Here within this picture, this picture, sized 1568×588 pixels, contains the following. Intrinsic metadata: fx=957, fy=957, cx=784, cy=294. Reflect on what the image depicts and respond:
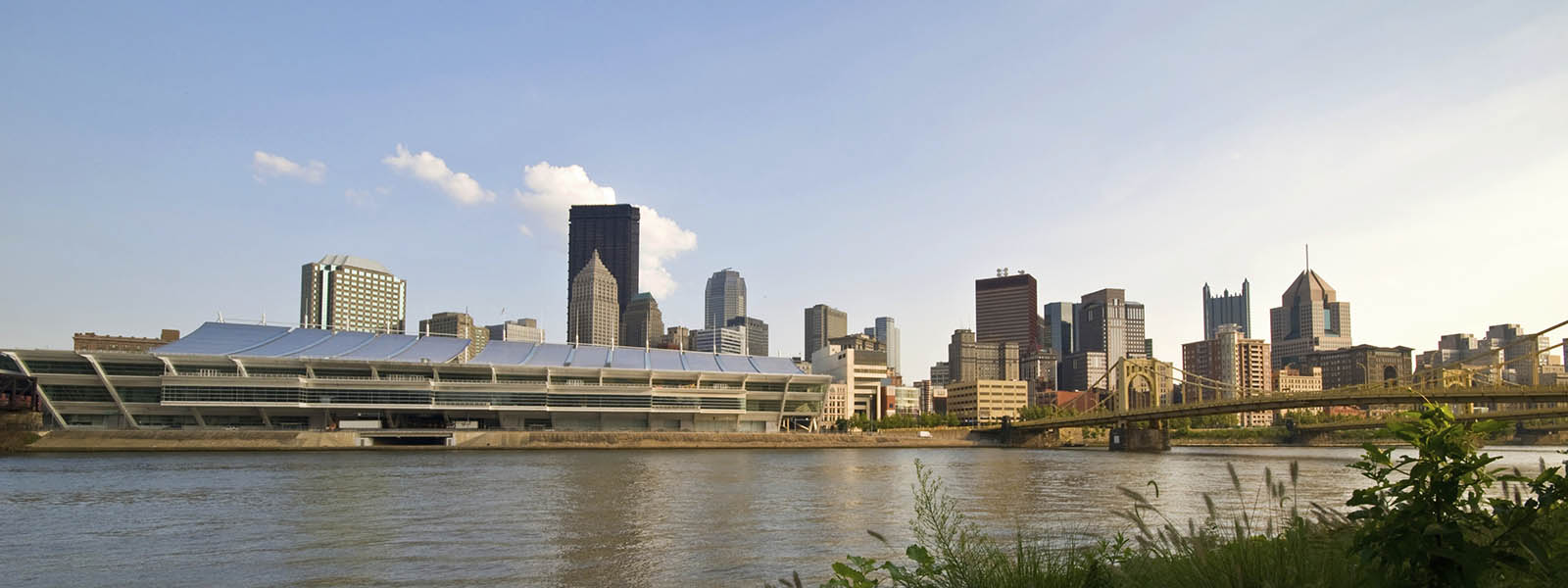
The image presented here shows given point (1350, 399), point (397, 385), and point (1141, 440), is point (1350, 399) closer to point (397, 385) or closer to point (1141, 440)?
point (1141, 440)

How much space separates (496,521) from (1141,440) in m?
98.6

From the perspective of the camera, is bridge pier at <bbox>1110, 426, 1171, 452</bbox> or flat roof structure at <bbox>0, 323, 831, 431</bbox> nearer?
flat roof structure at <bbox>0, 323, 831, 431</bbox>

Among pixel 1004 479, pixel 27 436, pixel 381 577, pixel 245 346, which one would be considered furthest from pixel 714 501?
pixel 245 346

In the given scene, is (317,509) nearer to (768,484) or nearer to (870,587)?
(768,484)

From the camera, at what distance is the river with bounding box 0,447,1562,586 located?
64.6 ft

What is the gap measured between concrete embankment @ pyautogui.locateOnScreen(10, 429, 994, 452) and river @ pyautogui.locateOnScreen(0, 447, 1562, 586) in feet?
144

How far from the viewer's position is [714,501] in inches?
1394

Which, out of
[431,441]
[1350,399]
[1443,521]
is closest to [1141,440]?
[1350,399]

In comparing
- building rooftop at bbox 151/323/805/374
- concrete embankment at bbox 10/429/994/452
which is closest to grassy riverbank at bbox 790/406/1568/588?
concrete embankment at bbox 10/429/994/452

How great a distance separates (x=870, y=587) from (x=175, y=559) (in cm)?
2007

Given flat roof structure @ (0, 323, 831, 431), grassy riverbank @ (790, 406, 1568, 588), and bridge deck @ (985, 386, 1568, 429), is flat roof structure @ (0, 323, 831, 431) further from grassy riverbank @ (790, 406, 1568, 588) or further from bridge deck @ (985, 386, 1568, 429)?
grassy riverbank @ (790, 406, 1568, 588)

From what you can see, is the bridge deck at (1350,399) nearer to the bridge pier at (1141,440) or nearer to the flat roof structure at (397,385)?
the bridge pier at (1141,440)

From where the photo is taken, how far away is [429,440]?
107 m

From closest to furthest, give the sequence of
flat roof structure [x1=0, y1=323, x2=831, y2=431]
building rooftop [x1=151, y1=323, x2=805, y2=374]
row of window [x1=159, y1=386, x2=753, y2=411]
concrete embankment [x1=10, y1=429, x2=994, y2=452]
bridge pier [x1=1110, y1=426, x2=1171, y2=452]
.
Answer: concrete embankment [x1=10, y1=429, x2=994, y2=452]
flat roof structure [x1=0, y1=323, x2=831, y2=431]
row of window [x1=159, y1=386, x2=753, y2=411]
building rooftop [x1=151, y1=323, x2=805, y2=374]
bridge pier [x1=1110, y1=426, x2=1171, y2=452]
